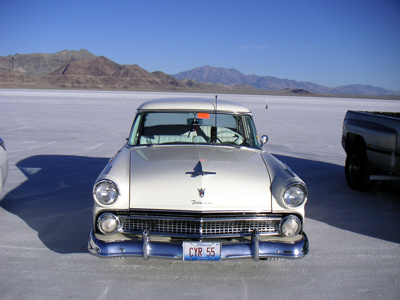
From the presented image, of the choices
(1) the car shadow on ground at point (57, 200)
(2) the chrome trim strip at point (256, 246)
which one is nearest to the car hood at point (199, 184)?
(2) the chrome trim strip at point (256, 246)

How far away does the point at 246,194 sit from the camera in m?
3.79

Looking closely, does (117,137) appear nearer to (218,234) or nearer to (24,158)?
(24,158)

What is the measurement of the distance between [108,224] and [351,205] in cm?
396

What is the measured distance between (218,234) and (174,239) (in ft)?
1.26

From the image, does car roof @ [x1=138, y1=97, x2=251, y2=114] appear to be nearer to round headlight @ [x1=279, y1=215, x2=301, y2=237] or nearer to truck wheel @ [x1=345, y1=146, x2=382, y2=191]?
round headlight @ [x1=279, y1=215, x2=301, y2=237]

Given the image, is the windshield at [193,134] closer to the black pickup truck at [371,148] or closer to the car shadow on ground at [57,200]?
the car shadow on ground at [57,200]

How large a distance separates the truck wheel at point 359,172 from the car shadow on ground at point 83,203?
0.13 meters

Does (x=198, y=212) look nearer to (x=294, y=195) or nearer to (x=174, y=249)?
(x=174, y=249)

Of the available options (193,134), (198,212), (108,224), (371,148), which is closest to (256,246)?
(198,212)

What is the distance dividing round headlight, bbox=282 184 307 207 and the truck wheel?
336 centimetres

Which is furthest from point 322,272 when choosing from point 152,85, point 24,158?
point 152,85

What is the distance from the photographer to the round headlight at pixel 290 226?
12.4 feet

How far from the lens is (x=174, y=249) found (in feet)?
11.6

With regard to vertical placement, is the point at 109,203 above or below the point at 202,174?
below
